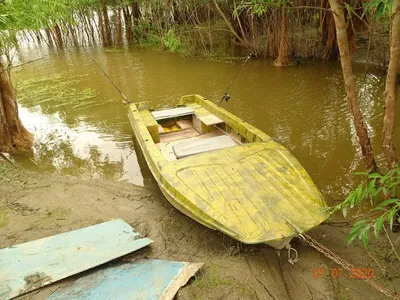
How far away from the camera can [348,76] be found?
3398 mm

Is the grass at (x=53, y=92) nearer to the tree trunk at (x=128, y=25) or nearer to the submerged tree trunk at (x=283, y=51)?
the submerged tree trunk at (x=283, y=51)

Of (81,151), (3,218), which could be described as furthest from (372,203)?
(81,151)

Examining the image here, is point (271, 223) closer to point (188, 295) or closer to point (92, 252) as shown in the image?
point (188, 295)

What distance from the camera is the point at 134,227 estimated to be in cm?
375

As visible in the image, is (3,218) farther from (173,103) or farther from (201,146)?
(173,103)

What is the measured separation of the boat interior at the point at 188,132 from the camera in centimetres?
451

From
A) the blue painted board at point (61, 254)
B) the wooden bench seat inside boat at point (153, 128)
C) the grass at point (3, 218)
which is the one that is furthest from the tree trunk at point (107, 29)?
the blue painted board at point (61, 254)

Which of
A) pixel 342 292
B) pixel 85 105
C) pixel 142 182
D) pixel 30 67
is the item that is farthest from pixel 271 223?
pixel 30 67

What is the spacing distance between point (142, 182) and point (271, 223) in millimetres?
2741

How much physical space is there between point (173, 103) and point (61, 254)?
6008 millimetres

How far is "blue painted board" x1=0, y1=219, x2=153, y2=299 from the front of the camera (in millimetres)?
2717

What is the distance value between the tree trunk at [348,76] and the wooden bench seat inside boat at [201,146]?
68.6 inches

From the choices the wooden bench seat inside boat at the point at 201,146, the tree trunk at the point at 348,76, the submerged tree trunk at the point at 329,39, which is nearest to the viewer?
the tree trunk at the point at 348,76
